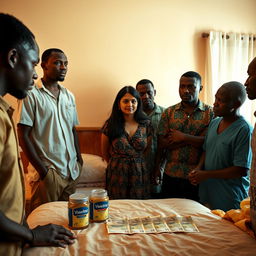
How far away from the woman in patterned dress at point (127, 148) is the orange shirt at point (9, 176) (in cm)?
127

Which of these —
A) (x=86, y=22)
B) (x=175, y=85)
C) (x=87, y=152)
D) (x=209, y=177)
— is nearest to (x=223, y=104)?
(x=209, y=177)

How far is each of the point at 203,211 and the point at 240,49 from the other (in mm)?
2530

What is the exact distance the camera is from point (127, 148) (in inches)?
83.5

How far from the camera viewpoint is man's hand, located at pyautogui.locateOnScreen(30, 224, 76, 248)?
0.99 meters

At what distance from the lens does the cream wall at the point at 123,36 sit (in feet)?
9.34

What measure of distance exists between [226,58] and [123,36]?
134 cm

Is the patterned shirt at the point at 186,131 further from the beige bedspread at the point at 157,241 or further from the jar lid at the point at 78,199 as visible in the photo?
the jar lid at the point at 78,199

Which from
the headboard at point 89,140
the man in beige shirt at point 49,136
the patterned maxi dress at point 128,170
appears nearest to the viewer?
the man in beige shirt at point 49,136

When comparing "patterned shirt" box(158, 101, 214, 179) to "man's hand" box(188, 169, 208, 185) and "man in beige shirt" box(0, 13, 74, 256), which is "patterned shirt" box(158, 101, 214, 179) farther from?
"man in beige shirt" box(0, 13, 74, 256)

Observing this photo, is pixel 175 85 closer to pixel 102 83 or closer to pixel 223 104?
pixel 102 83

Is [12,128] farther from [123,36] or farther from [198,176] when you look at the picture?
[123,36]

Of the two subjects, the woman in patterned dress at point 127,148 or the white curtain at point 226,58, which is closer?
the woman in patterned dress at point 127,148

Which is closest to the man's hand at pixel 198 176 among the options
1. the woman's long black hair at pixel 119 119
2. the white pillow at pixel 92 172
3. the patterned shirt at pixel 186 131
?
the patterned shirt at pixel 186 131

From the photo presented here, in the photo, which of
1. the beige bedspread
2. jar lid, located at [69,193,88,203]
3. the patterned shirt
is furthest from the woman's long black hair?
jar lid, located at [69,193,88,203]
